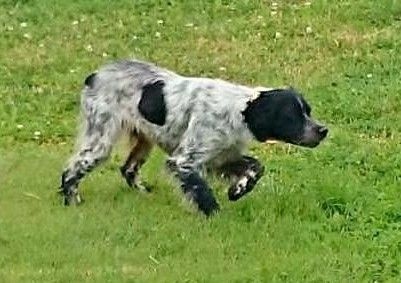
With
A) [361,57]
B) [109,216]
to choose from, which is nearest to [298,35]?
[361,57]

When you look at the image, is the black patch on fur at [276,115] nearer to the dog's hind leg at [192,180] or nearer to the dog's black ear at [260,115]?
the dog's black ear at [260,115]

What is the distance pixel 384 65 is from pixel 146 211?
5.53m

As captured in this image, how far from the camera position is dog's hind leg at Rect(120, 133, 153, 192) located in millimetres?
10430

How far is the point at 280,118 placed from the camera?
9.51m

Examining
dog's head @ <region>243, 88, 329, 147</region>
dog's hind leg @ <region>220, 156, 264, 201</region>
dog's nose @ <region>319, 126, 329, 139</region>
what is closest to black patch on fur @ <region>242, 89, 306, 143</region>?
dog's head @ <region>243, 88, 329, 147</region>

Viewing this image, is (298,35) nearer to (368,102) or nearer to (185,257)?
(368,102)

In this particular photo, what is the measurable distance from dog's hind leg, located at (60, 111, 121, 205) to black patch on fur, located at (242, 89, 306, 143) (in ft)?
4.01

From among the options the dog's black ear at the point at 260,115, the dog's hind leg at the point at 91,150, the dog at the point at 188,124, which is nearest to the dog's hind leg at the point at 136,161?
the dog at the point at 188,124

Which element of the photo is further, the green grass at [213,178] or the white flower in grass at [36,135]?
the white flower in grass at [36,135]

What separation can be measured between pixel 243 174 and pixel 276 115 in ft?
A: 1.86

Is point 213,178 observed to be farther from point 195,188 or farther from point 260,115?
point 260,115

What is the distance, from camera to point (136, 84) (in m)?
10.1

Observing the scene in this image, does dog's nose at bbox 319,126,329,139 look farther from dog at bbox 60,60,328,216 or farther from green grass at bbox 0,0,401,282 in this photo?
green grass at bbox 0,0,401,282

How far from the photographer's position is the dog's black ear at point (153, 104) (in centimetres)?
989
